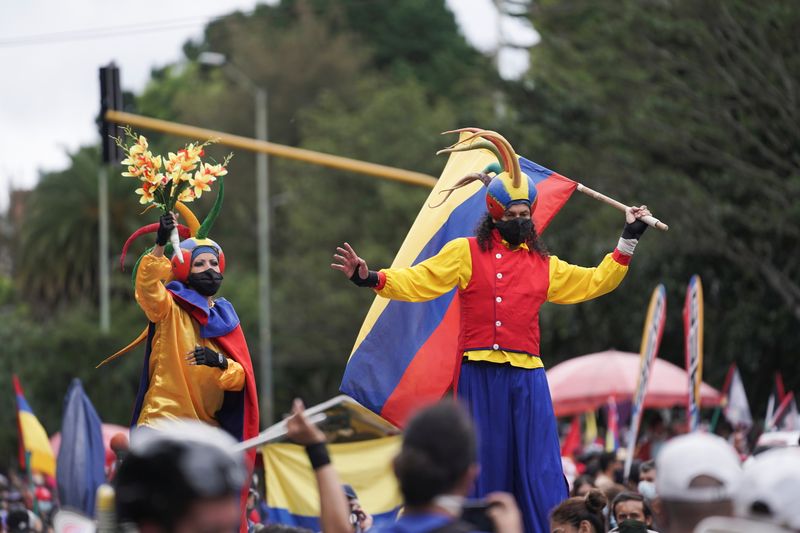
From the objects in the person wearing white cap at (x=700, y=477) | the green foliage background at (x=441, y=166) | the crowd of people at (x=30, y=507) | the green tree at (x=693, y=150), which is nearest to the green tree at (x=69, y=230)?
the green foliage background at (x=441, y=166)

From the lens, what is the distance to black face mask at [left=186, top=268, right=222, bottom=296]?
9.03m

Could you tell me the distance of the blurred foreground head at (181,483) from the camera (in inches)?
151

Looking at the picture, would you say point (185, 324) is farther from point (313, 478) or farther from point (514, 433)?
point (313, 478)

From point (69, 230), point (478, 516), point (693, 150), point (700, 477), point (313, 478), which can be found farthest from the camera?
point (69, 230)

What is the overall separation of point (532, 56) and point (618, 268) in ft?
87.3

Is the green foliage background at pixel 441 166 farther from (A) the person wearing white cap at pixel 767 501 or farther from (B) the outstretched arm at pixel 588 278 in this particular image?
(A) the person wearing white cap at pixel 767 501

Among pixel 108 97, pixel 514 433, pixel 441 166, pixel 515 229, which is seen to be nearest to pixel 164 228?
pixel 515 229

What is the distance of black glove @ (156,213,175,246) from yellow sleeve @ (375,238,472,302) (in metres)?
1.20

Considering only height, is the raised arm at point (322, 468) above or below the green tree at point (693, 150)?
below

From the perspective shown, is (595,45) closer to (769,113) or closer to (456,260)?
(769,113)

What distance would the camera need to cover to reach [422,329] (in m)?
9.71

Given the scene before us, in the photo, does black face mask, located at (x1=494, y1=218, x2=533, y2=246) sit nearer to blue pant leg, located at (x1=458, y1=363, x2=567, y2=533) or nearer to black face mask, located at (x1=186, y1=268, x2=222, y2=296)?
blue pant leg, located at (x1=458, y1=363, x2=567, y2=533)

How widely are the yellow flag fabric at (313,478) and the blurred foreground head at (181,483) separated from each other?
8553 millimetres

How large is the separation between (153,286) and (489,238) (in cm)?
191
